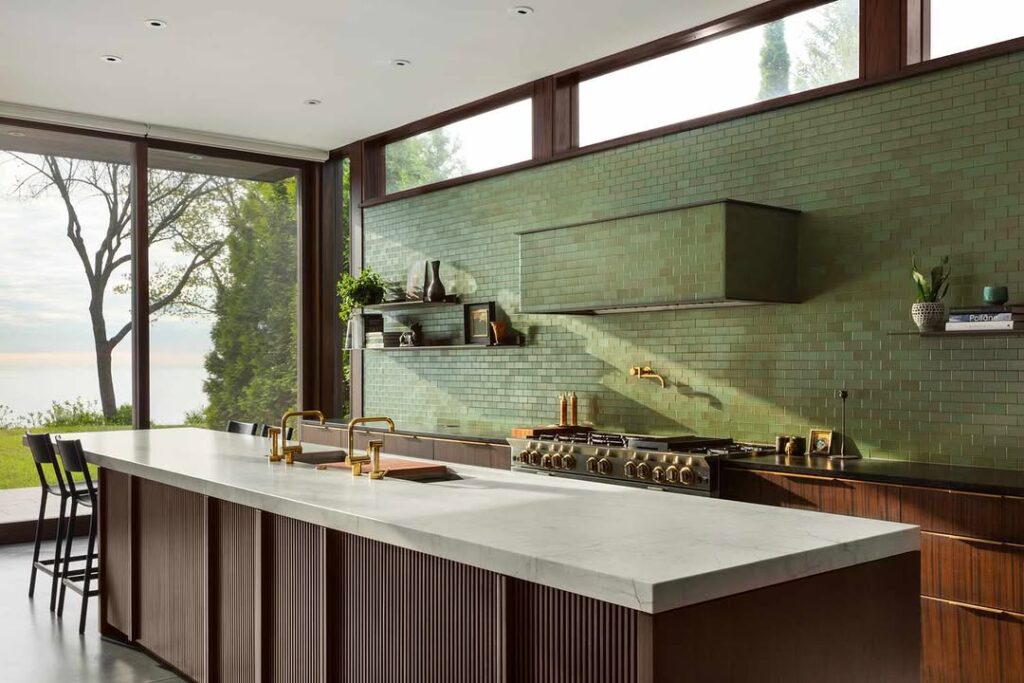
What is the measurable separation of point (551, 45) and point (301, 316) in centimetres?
423

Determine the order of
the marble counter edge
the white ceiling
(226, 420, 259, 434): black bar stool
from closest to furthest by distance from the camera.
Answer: the marble counter edge < the white ceiling < (226, 420, 259, 434): black bar stool

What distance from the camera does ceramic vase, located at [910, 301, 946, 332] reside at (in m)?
4.49

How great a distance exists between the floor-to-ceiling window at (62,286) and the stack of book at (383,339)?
86.4 inches

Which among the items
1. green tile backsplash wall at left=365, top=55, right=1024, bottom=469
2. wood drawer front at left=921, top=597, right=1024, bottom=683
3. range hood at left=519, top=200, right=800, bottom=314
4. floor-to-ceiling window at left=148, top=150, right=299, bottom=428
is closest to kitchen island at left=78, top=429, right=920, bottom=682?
wood drawer front at left=921, top=597, right=1024, bottom=683

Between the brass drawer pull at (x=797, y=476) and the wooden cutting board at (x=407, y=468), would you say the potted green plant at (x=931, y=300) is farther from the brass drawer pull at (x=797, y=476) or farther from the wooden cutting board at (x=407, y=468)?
the wooden cutting board at (x=407, y=468)

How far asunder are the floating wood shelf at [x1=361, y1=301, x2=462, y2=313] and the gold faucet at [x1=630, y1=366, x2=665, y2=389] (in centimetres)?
205

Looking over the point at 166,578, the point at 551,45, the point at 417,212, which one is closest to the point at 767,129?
the point at 551,45

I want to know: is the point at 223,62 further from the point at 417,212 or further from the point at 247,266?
the point at 247,266

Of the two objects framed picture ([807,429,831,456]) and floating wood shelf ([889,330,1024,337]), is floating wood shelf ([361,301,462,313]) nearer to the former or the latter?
framed picture ([807,429,831,456])

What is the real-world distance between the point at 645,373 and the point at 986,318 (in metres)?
2.26

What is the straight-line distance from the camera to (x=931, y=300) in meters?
4.55

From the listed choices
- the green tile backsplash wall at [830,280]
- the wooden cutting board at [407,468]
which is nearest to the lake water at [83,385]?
the green tile backsplash wall at [830,280]

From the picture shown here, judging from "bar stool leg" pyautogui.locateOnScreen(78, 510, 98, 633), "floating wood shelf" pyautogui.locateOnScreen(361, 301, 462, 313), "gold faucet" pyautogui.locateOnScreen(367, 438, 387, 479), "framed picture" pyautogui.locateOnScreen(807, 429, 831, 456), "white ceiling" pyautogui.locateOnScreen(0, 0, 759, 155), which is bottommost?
"bar stool leg" pyautogui.locateOnScreen(78, 510, 98, 633)

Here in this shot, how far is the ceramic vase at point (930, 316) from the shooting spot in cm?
449
